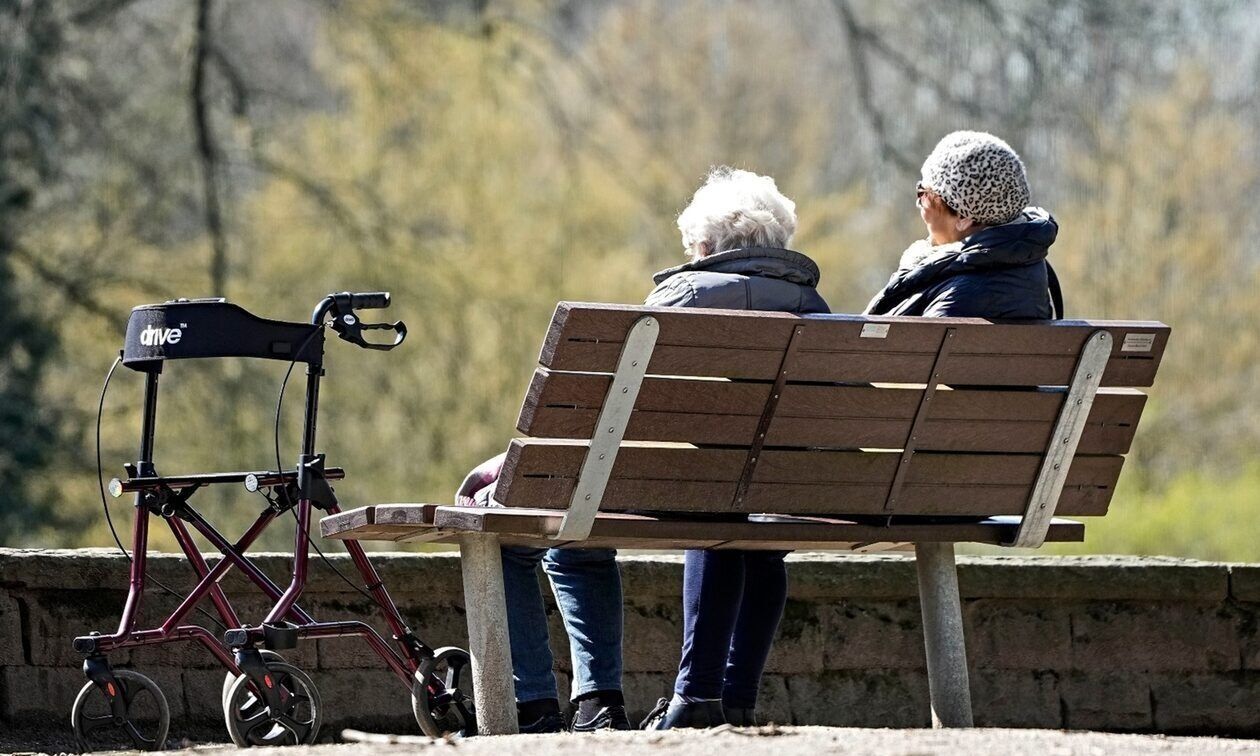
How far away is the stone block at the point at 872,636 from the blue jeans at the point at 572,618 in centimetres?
107

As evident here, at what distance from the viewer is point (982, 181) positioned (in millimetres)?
4984

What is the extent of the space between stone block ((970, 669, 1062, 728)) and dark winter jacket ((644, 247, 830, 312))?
1.64 meters

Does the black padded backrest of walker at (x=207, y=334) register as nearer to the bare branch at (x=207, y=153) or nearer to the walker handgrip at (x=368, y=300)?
the walker handgrip at (x=368, y=300)

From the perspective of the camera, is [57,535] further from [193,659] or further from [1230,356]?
[1230,356]

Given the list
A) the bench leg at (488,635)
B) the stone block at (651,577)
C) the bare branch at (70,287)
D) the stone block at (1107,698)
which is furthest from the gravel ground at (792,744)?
the bare branch at (70,287)

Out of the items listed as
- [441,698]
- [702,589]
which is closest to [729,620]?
[702,589]

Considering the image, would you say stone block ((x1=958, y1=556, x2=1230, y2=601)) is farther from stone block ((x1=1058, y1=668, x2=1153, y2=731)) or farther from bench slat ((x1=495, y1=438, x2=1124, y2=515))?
bench slat ((x1=495, y1=438, x2=1124, y2=515))

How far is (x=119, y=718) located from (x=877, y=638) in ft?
7.48

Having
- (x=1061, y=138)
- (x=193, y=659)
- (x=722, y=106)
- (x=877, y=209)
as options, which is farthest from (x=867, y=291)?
(x=193, y=659)

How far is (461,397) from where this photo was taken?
15961mm

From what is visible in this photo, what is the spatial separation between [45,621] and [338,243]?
30.7 ft

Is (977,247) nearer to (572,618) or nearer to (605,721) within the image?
(572,618)

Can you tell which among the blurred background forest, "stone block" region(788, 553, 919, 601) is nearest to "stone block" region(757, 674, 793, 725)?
"stone block" region(788, 553, 919, 601)

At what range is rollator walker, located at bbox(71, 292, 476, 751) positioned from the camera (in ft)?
15.8
